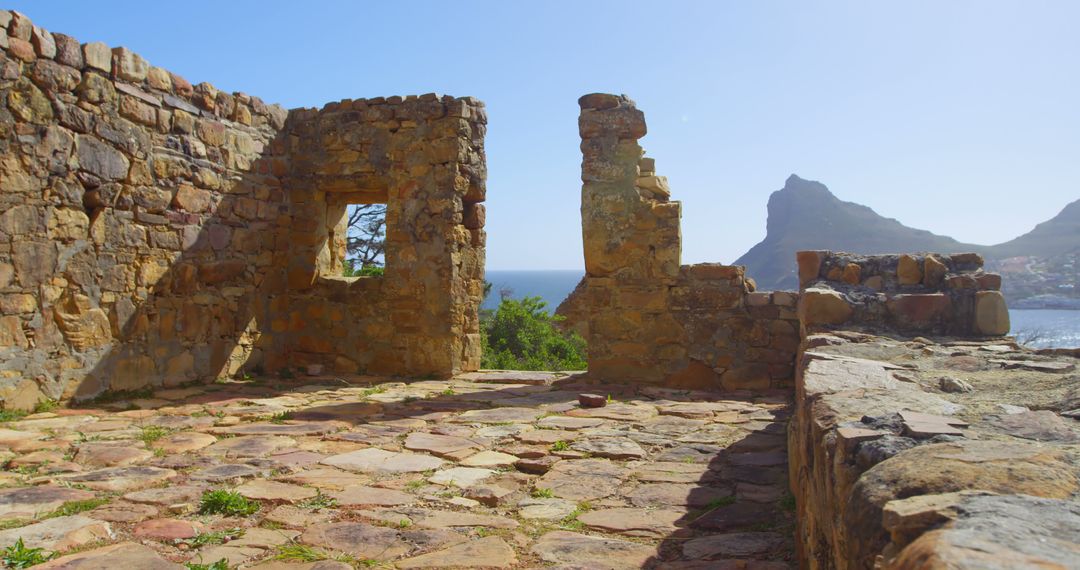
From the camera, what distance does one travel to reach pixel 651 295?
7.74 m

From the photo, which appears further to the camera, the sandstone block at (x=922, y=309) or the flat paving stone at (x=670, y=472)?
the sandstone block at (x=922, y=309)

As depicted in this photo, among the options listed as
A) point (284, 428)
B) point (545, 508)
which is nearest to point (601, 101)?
point (284, 428)

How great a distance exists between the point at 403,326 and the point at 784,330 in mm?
3887

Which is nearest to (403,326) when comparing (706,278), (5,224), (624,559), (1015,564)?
(706,278)

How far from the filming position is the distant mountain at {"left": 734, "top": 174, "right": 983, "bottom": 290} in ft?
166

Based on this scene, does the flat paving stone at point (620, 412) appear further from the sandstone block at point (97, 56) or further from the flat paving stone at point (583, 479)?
the sandstone block at point (97, 56)

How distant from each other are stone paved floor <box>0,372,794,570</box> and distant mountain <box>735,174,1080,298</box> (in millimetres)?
28840

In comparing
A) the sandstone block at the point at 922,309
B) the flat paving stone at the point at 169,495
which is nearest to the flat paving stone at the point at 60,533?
the flat paving stone at the point at 169,495

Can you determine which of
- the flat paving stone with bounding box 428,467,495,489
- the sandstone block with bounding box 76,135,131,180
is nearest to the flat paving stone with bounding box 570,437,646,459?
the flat paving stone with bounding box 428,467,495,489

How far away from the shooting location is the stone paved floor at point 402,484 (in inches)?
118

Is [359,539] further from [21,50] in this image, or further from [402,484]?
[21,50]

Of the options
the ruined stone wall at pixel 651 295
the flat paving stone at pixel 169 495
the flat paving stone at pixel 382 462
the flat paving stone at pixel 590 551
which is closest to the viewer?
the flat paving stone at pixel 590 551

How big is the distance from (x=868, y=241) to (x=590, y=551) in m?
55.5

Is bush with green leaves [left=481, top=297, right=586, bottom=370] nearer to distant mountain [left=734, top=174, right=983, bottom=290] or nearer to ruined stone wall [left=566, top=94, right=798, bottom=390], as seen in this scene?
ruined stone wall [left=566, top=94, right=798, bottom=390]
